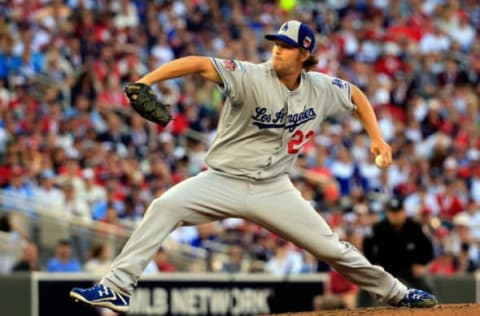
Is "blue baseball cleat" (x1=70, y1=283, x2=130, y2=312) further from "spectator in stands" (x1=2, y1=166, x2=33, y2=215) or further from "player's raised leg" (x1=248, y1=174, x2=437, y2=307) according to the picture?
"spectator in stands" (x1=2, y1=166, x2=33, y2=215)

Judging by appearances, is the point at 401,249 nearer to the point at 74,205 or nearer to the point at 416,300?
the point at 416,300

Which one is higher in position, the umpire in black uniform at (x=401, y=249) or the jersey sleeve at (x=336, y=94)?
the jersey sleeve at (x=336, y=94)

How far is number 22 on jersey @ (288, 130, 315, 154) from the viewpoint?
8328mm

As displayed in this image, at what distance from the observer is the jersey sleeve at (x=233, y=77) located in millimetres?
7871

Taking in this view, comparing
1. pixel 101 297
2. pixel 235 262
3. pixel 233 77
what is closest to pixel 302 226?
pixel 233 77

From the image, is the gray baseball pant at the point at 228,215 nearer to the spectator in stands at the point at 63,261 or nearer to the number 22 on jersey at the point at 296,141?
the number 22 on jersey at the point at 296,141

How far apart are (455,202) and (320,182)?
1.92 m

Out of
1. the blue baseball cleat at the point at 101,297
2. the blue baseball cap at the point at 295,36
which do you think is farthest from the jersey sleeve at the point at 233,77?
the blue baseball cleat at the point at 101,297

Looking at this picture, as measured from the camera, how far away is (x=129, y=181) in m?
16.2

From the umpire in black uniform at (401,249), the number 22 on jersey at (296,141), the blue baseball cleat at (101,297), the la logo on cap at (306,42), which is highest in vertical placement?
the la logo on cap at (306,42)

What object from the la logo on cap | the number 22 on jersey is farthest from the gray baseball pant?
the la logo on cap

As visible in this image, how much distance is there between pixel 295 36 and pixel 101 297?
187cm

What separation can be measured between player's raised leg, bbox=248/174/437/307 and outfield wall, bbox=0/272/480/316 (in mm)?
4771

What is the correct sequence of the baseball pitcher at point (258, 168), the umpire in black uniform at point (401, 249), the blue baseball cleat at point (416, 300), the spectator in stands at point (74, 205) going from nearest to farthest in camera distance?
1. the baseball pitcher at point (258, 168)
2. the blue baseball cleat at point (416, 300)
3. the umpire in black uniform at point (401, 249)
4. the spectator in stands at point (74, 205)
